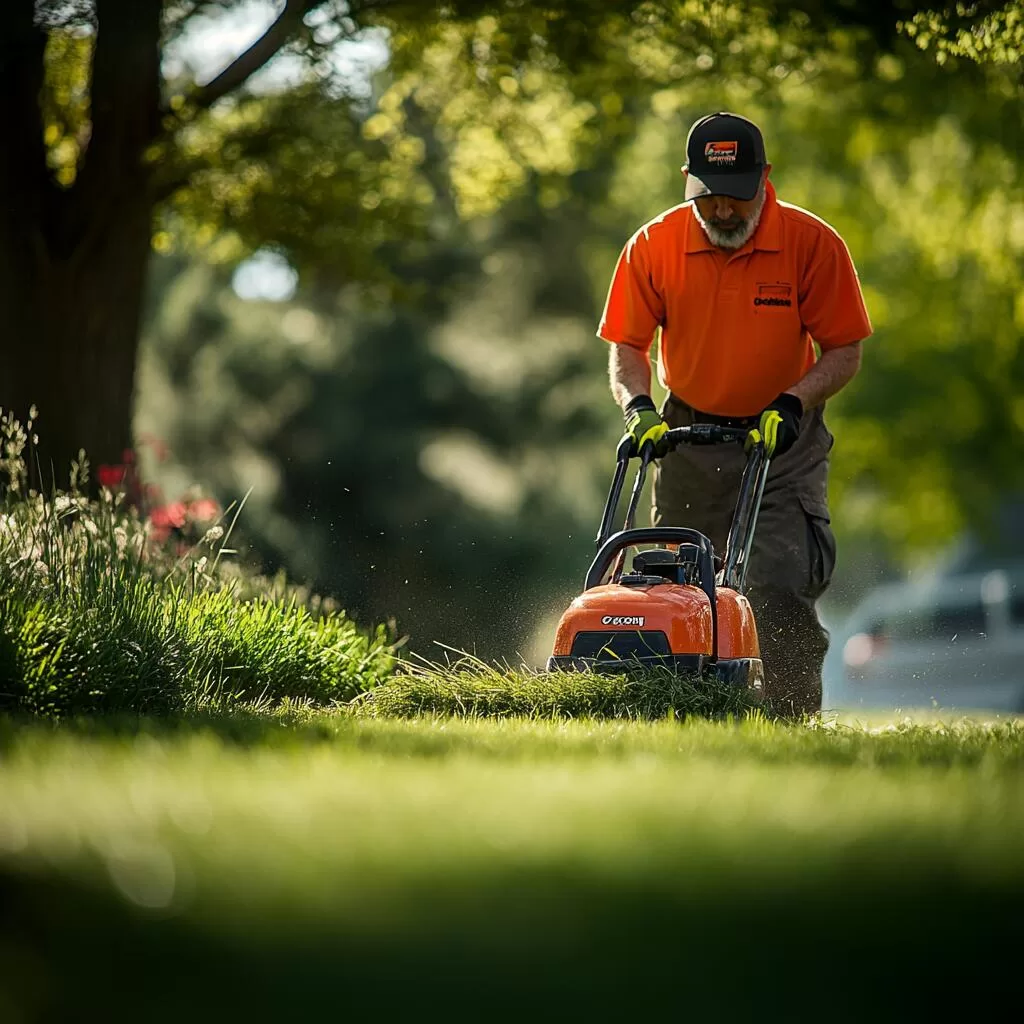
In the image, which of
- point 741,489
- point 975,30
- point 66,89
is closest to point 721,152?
point 741,489

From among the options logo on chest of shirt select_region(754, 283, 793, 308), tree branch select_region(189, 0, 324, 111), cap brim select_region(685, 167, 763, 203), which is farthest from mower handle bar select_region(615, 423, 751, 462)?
tree branch select_region(189, 0, 324, 111)

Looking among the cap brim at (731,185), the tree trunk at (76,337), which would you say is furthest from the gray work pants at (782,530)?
the tree trunk at (76,337)

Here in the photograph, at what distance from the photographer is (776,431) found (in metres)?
6.20

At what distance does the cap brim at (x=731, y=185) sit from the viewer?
259 inches

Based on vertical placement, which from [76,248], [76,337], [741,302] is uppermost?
[76,248]

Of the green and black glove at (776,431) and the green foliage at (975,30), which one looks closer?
the green and black glove at (776,431)

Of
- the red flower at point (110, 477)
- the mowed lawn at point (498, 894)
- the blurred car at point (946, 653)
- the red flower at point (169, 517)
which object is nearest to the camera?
the mowed lawn at point (498, 894)

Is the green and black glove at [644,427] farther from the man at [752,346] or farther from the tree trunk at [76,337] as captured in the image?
the tree trunk at [76,337]

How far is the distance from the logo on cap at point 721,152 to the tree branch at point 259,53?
13.3ft

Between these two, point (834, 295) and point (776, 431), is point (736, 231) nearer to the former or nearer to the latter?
point (834, 295)

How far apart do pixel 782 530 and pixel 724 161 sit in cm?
154

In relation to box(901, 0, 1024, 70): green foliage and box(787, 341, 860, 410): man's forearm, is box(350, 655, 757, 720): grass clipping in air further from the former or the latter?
box(901, 0, 1024, 70): green foliage

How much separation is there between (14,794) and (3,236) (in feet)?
24.2

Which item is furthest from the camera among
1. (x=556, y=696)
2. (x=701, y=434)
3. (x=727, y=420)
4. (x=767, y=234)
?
(x=727, y=420)
